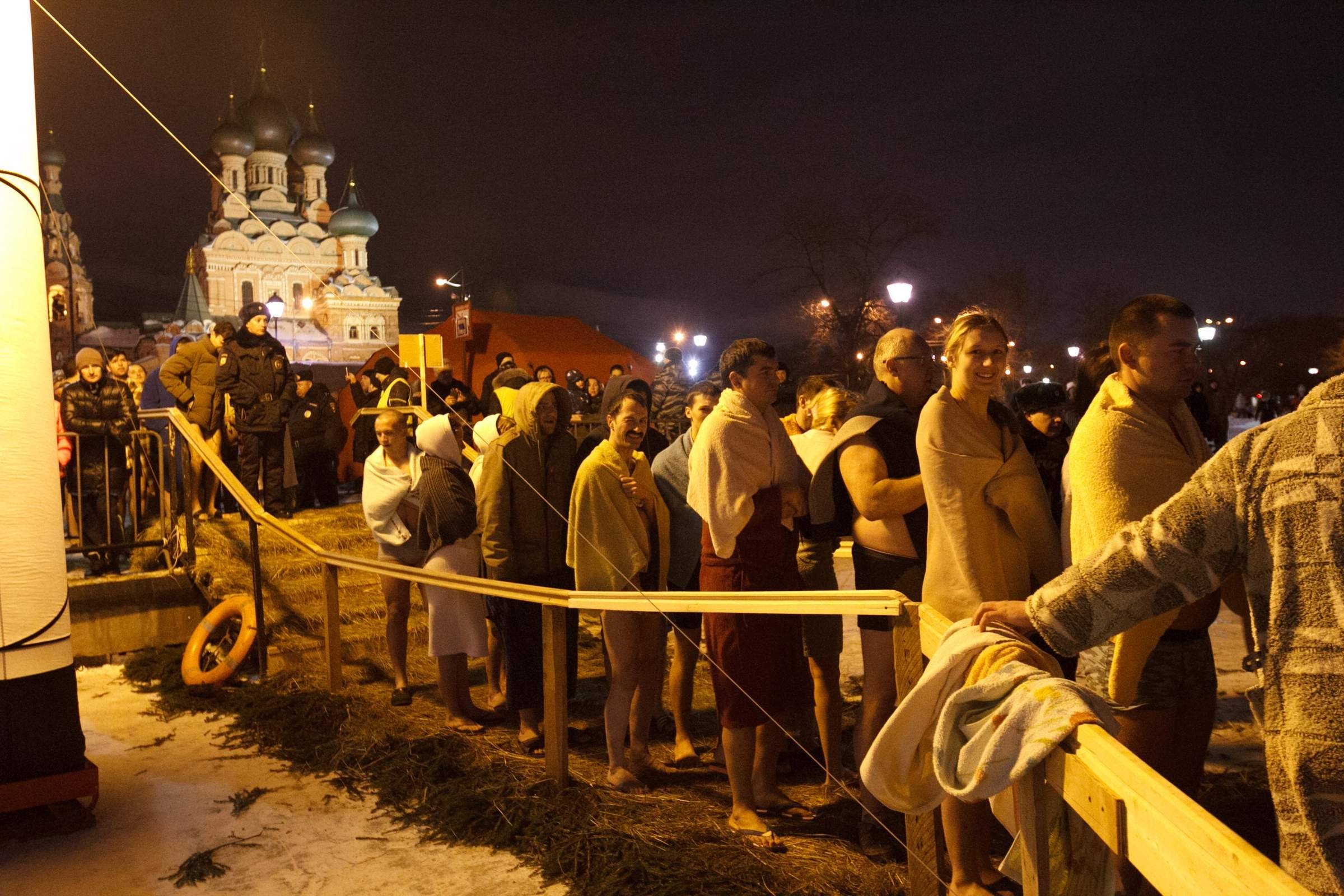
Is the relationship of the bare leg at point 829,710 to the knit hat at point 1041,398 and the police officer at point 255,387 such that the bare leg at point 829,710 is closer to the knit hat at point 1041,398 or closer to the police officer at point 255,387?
the knit hat at point 1041,398

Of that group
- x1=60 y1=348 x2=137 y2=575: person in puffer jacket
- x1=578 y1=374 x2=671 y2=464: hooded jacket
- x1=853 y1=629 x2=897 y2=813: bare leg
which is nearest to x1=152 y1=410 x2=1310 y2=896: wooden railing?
x1=853 y1=629 x2=897 y2=813: bare leg

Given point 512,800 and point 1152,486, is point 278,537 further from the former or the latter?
point 1152,486

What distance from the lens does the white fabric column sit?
4309 mm

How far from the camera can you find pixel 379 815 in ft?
14.5

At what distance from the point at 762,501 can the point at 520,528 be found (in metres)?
1.74

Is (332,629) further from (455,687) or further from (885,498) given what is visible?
(885,498)

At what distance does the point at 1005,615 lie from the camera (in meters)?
2.08

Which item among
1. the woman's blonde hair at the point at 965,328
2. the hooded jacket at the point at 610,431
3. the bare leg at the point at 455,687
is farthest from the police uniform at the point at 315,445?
the woman's blonde hair at the point at 965,328

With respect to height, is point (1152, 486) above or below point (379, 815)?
above

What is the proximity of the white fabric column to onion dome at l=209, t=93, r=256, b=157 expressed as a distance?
63.1 m

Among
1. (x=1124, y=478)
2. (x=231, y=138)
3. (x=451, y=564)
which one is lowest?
(x=451, y=564)

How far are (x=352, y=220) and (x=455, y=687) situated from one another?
63.8m

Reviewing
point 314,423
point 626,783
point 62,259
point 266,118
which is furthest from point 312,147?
point 626,783

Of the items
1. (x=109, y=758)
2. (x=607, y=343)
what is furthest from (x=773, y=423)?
(x=607, y=343)
